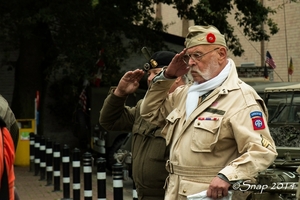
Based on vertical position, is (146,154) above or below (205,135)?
below

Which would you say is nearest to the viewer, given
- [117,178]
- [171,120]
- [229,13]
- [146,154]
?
[171,120]

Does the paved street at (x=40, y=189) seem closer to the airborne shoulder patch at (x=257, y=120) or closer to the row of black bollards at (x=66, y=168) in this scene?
the row of black bollards at (x=66, y=168)

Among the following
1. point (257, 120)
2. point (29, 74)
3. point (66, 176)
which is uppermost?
point (29, 74)

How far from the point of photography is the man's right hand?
5450 millimetres

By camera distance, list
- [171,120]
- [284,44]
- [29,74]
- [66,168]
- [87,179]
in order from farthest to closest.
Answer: [284,44]
[29,74]
[66,168]
[87,179]
[171,120]

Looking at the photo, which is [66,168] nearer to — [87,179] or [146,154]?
[87,179]

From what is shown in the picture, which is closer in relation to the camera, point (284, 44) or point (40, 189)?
point (40, 189)

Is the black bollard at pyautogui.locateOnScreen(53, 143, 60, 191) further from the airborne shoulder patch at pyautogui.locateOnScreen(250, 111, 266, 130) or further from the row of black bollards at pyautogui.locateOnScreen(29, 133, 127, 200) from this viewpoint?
the airborne shoulder patch at pyautogui.locateOnScreen(250, 111, 266, 130)

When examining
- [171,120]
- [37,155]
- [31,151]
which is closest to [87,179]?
[171,120]

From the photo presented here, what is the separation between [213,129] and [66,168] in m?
8.46

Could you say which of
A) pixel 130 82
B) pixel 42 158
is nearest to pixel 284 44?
pixel 42 158

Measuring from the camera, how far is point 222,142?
4.48 m

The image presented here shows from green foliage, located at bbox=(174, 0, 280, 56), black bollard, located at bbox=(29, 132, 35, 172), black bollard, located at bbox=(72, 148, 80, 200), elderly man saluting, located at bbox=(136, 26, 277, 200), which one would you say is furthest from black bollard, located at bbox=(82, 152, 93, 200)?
green foliage, located at bbox=(174, 0, 280, 56)

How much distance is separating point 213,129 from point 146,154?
3.72 feet
